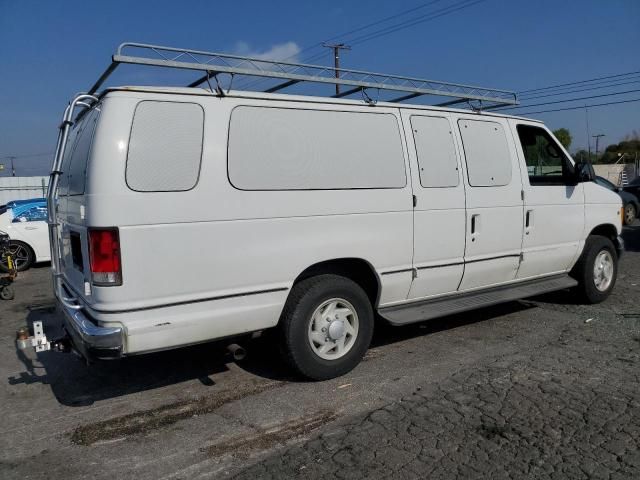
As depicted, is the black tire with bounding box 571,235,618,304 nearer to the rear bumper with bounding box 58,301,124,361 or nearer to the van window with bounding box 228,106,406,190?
the van window with bounding box 228,106,406,190

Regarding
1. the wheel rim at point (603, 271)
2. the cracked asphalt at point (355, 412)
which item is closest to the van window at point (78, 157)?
the cracked asphalt at point (355, 412)

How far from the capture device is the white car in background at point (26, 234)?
11.4 meters

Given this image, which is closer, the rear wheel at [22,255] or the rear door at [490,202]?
the rear door at [490,202]

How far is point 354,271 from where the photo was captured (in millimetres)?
4863

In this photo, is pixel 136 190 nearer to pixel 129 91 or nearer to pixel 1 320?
pixel 129 91

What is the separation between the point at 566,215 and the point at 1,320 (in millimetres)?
7348

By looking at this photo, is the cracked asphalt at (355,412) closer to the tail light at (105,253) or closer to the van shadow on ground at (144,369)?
the van shadow on ground at (144,369)

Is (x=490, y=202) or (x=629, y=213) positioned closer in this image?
(x=490, y=202)

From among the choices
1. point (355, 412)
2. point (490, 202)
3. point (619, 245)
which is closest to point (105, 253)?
point (355, 412)

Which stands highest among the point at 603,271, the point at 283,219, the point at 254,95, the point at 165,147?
the point at 254,95

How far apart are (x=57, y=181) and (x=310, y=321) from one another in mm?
2359

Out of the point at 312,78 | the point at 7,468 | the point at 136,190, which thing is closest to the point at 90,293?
the point at 136,190

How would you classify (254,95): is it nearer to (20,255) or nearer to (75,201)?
(75,201)

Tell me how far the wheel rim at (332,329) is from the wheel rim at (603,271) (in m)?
3.93
